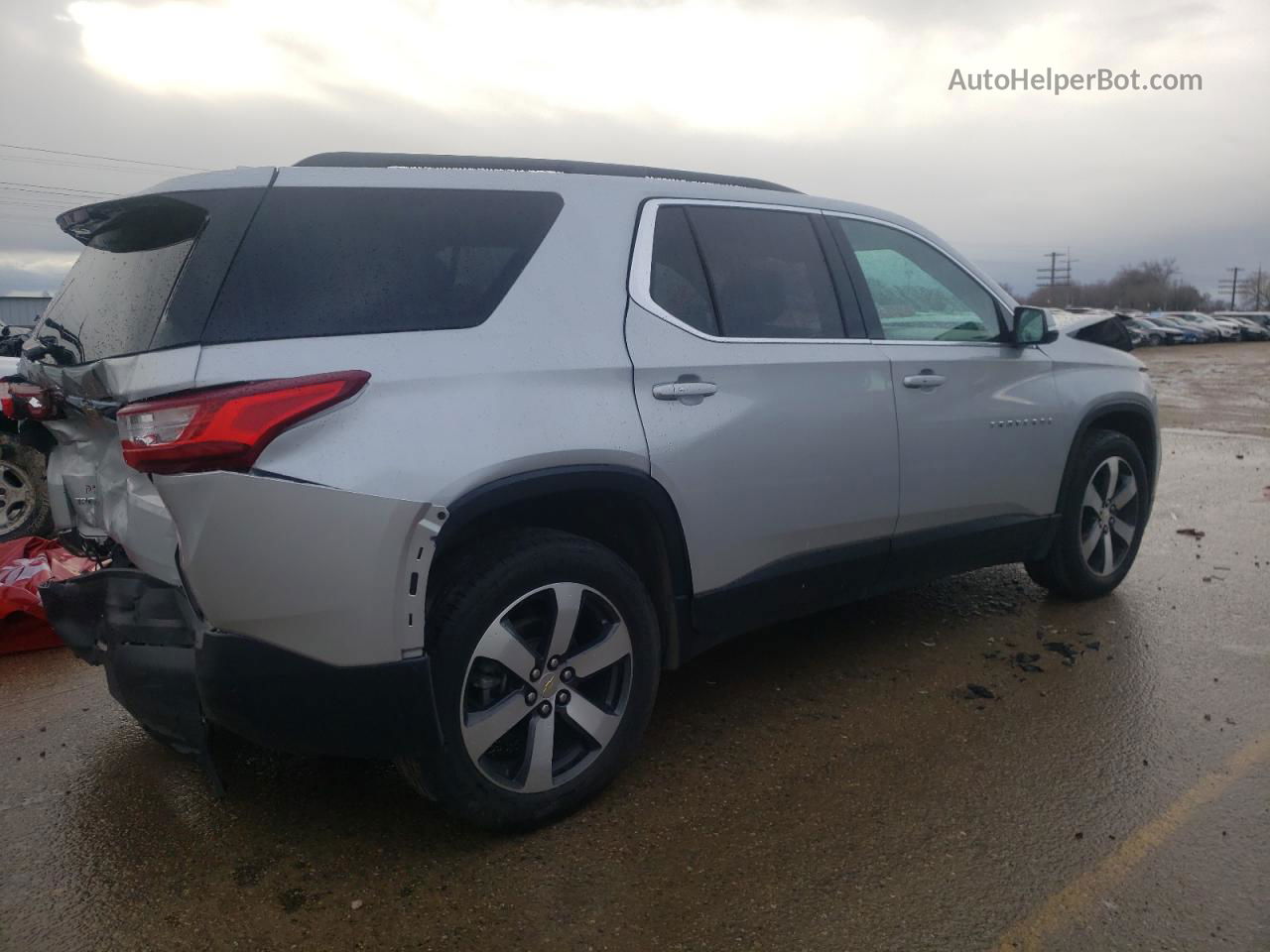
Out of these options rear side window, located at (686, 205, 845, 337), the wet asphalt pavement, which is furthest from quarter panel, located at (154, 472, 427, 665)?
rear side window, located at (686, 205, 845, 337)

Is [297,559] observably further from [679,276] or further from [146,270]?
[679,276]

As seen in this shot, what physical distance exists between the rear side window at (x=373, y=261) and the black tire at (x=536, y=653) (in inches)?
26.1

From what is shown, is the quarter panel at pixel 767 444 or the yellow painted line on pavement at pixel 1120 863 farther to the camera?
the quarter panel at pixel 767 444

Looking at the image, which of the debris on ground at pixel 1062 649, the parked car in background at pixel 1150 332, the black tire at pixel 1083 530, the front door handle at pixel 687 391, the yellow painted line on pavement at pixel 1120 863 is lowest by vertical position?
the parked car in background at pixel 1150 332

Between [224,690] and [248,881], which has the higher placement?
[224,690]

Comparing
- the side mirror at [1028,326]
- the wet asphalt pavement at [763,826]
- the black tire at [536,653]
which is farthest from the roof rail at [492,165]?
the wet asphalt pavement at [763,826]

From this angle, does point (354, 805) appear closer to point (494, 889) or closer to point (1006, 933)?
point (494, 889)

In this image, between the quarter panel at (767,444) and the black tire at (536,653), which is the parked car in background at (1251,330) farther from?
the black tire at (536,653)

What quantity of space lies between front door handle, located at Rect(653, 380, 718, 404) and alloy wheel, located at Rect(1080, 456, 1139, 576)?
8.28 feet

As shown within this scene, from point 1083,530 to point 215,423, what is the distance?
408 cm

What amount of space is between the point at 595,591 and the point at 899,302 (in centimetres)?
197

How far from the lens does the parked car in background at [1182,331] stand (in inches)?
1934

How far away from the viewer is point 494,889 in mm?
2748

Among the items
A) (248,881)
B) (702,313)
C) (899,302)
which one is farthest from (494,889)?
(899,302)
